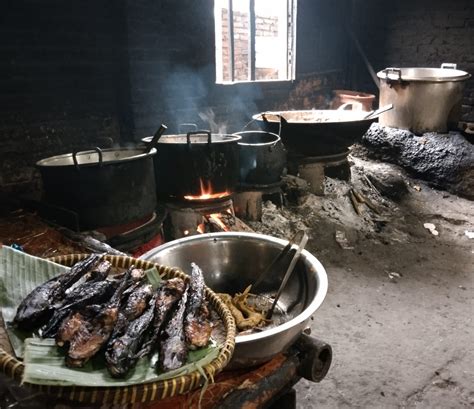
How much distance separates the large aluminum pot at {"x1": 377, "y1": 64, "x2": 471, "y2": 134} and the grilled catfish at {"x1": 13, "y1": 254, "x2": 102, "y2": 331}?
6902 mm

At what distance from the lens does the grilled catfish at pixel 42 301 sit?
1.29 m

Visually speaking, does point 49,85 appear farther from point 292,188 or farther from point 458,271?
point 458,271

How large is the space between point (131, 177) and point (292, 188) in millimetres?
3030

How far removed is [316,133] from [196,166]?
2.20 metres

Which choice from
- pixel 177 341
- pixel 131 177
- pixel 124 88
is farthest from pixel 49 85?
pixel 177 341

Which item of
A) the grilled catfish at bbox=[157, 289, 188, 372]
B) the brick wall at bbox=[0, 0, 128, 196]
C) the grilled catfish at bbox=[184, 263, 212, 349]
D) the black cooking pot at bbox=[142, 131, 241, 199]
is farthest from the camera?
the brick wall at bbox=[0, 0, 128, 196]

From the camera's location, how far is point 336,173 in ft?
21.2

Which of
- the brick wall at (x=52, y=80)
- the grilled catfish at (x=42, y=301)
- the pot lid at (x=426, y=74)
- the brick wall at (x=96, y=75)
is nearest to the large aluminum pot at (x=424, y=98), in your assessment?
the pot lid at (x=426, y=74)

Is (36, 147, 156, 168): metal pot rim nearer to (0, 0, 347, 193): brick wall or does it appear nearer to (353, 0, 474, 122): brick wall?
(0, 0, 347, 193): brick wall

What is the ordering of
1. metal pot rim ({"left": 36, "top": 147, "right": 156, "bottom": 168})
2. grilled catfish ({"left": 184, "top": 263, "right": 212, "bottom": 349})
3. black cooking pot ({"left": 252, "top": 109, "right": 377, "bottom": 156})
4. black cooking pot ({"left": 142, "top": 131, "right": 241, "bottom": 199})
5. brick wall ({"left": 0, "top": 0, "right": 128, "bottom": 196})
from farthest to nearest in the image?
black cooking pot ({"left": 252, "top": 109, "right": 377, "bottom": 156})
brick wall ({"left": 0, "top": 0, "right": 128, "bottom": 196})
black cooking pot ({"left": 142, "top": 131, "right": 241, "bottom": 199})
metal pot rim ({"left": 36, "top": 147, "right": 156, "bottom": 168})
grilled catfish ({"left": 184, "top": 263, "right": 212, "bottom": 349})

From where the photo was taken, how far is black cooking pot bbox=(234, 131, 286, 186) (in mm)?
4730

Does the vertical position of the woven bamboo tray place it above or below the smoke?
below

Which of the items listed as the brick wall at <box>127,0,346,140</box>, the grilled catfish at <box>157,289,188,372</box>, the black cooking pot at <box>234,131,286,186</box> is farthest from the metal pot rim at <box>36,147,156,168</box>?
the grilled catfish at <box>157,289,188,372</box>

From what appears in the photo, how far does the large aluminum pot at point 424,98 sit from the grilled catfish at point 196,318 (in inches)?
261
